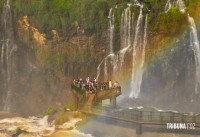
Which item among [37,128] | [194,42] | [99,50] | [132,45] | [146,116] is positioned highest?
[194,42]

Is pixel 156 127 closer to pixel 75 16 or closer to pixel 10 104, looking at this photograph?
pixel 75 16

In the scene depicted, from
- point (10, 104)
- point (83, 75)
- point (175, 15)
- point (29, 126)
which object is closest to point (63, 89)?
point (83, 75)

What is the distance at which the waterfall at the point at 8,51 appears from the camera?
230 feet

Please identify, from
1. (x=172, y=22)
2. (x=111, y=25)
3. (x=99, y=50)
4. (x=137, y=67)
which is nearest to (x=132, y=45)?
(x=137, y=67)

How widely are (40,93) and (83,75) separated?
25.8 feet

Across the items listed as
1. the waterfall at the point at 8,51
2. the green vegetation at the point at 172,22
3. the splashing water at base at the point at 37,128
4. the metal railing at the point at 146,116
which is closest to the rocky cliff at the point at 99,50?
the waterfall at the point at 8,51

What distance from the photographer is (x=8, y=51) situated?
7025 cm

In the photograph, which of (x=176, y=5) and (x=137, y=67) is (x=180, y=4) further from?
(x=137, y=67)

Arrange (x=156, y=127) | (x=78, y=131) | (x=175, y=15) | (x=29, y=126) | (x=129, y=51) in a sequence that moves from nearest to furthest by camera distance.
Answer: (x=156, y=127), (x=78, y=131), (x=29, y=126), (x=175, y=15), (x=129, y=51)

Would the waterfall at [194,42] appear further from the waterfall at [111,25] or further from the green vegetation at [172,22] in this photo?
the waterfall at [111,25]

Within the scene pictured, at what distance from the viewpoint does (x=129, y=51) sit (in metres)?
60.8

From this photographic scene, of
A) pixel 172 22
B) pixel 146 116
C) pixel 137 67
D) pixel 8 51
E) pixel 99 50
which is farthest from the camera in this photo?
pixel 8 51

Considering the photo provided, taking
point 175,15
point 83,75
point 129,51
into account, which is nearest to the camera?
point 175,15

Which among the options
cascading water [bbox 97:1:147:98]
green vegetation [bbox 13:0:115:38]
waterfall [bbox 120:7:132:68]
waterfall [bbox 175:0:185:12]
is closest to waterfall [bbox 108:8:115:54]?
cascading water [bbox 97:1:147:98]
